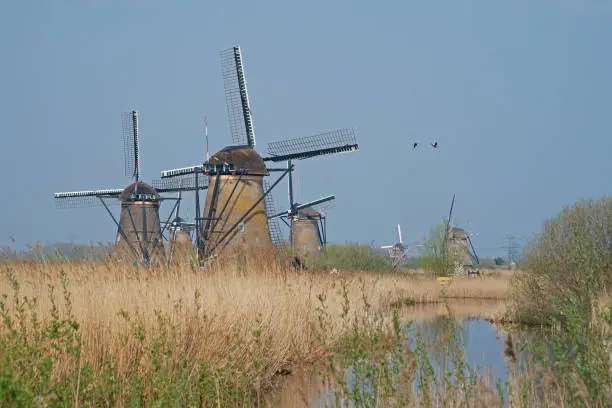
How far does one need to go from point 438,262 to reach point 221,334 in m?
22.9

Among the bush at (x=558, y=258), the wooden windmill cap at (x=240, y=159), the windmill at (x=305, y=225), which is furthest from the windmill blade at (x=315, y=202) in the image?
the bush at (x=558, y=258)

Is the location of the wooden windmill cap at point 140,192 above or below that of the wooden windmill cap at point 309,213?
above

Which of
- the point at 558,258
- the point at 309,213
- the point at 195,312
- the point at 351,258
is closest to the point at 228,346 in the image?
the point at 195,312

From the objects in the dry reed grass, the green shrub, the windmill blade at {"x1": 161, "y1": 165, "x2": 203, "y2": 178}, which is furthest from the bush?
the windmill blade at {"x1": 161, "y1": 165, "x2": 203, "y2": 178}

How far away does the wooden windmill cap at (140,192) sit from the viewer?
3334 centimetres

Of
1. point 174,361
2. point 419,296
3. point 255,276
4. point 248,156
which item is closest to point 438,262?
point 419,296

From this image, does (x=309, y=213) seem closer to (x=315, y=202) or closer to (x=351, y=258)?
(x=315, y=202)

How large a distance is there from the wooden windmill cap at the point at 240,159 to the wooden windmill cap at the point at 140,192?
33.7 feet

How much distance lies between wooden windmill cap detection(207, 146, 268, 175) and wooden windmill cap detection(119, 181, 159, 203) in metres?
10.3

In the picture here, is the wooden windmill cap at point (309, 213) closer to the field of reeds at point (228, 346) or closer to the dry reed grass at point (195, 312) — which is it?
the field of reeds at point (228, 346)

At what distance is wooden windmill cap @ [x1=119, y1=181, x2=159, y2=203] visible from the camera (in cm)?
3334

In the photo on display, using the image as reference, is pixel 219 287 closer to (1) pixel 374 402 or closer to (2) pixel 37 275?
(2) pixel 37 275

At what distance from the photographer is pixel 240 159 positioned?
2425 centimetres

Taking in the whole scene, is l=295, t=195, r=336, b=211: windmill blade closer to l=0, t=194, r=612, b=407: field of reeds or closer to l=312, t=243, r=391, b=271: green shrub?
l=312, t=243, r=391, b=271: green shrub
